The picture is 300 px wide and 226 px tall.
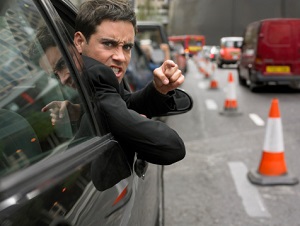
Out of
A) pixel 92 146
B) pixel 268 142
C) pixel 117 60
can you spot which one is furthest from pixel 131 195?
pixel 268 142

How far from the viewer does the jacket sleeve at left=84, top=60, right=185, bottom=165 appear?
5.04 feet

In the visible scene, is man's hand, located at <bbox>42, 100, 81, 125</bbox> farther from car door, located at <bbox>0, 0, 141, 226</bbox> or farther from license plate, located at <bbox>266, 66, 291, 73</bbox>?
license plate, located at <bbox>266, 66, 291, 73</bbox>

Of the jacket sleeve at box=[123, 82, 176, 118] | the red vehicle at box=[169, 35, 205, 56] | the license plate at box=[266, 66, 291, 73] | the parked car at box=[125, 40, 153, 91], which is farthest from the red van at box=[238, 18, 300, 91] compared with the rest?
the jacket sleeve at box=[123, 82, 176, 118]

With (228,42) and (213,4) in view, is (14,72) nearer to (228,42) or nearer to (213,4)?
(213,4)

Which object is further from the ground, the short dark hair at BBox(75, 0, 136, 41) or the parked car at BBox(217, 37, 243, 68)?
the short dark hair at BBox(75, 0, 136, 41)

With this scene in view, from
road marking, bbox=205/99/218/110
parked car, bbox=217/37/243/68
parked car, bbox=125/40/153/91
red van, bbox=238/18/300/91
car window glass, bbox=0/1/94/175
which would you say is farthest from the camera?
parked car, bbox=217/37/243/68

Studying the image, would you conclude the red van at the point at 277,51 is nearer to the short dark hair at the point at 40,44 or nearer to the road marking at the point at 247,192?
the road marking at the point at 247,192

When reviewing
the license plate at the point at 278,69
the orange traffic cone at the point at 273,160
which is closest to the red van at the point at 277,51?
the license plate at the point at 278,69

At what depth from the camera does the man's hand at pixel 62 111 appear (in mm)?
1388

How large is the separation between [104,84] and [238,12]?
6.72 ft

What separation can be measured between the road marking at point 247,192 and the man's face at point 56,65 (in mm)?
2791

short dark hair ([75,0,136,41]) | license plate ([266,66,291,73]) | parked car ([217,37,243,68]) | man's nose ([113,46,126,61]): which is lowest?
parked car ([217,37,243,68])

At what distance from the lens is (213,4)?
3.61 metres

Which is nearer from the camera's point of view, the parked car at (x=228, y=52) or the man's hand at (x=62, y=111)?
the man's hand at (x=62, y=111)
